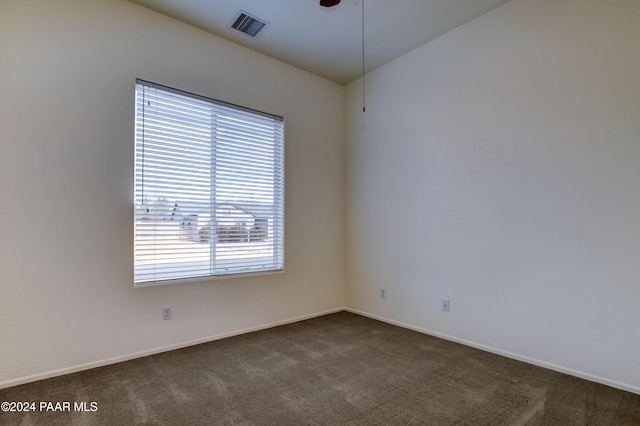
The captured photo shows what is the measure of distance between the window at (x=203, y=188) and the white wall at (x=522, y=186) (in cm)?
140

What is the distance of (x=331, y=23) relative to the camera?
124 inches

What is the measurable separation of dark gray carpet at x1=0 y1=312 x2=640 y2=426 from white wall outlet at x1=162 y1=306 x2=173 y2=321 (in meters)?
0.31

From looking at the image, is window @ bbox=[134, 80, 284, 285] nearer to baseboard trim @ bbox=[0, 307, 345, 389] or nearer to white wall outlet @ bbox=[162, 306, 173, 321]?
white wall outlet @ bbox=[162, 306, 173, 321]

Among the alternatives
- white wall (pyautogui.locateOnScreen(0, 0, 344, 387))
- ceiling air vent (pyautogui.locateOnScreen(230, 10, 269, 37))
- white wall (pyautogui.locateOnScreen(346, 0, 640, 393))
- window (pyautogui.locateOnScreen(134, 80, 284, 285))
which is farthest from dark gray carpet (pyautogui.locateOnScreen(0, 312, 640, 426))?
ceiling air vent (pyautogui.locateOnScreen(230, 10, 269, 37))

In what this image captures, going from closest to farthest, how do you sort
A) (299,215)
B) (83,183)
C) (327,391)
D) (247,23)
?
(327,391)
(83,183)
(247,23)
(299,215)

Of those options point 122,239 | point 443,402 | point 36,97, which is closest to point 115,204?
point 122,239

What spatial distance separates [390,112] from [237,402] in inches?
131

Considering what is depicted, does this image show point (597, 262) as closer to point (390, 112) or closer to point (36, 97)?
point (390, 112)

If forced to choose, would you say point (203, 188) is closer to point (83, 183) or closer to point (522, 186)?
point (83, 183)

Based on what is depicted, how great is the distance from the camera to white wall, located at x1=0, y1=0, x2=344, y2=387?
237 cm

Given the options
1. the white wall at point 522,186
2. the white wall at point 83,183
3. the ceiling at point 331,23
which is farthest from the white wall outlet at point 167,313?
the ceiling at point 331,23

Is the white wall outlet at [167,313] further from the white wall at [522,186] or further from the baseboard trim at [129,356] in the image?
the white wall at [522,186]

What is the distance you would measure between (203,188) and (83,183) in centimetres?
97

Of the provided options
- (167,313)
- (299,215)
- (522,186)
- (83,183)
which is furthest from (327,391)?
(83,183)
